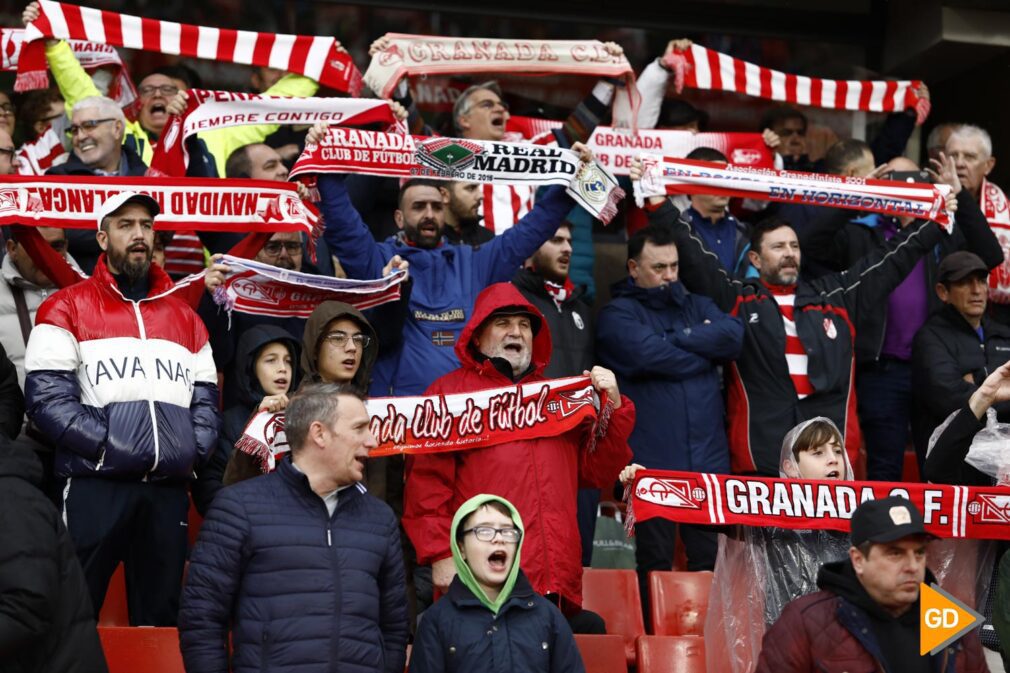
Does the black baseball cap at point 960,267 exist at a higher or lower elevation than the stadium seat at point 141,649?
higher

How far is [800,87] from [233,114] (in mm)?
4436

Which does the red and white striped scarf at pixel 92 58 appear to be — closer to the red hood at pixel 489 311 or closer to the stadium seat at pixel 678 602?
the red hood at pixel 489 311

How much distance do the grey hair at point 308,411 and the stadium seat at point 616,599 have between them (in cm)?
219

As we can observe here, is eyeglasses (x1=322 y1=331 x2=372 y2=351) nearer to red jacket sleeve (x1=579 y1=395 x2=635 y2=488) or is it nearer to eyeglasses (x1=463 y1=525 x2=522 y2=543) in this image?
red jacket sleeve (x1=579 y1=395 x2=635 y2=488)

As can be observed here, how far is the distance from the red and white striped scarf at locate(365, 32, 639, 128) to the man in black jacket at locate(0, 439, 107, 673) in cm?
492

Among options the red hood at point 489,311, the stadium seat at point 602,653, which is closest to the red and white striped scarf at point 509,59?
the red hood at point 489,311

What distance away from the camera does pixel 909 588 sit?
18.1ft

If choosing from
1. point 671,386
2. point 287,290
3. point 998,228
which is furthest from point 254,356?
point 998,228

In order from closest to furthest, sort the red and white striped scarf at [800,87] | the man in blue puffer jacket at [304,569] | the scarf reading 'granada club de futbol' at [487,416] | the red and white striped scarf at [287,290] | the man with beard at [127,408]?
the man in blue puffer jacket at [304,569]
the man with beard at [127,408]
the scarf reading 'granada club de futbol' at [487,416]
the red and white striped scarf at [287,290]
the red and white striped scarf at [800,87]

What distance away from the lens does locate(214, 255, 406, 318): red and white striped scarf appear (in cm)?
770

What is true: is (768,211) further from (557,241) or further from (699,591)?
(699,591)

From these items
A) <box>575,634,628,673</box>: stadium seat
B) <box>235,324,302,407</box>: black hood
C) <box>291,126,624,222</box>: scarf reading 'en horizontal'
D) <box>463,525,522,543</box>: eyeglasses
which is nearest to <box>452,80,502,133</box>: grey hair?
<box>291,126,624,222</box>: scarf reading 'en horizontal'

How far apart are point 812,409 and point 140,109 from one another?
15.7ft

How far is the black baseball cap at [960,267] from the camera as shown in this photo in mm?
8852
